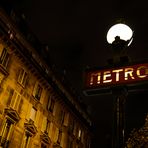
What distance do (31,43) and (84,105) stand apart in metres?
18.8

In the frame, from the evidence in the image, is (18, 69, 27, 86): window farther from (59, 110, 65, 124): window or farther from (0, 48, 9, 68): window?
(59, 110, 65, 124): window

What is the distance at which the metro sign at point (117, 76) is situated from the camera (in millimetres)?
4793

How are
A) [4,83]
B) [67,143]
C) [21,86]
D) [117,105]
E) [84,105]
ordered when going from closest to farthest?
[117,105] → [4,83] → [21,86] → [67,143] → [84,105]

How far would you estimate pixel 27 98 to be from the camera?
26484mm

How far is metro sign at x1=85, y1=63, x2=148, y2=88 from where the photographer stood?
4.79 m

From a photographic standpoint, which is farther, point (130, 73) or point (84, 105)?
point (84, 105)

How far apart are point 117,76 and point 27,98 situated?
22.3 metres

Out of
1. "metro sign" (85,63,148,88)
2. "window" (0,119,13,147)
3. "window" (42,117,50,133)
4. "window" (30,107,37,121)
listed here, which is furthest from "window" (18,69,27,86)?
"metro sign" (85,63,148,88)

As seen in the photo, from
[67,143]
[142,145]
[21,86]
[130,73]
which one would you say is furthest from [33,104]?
[130,73]

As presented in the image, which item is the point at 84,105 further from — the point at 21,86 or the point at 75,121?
the point at 21,86

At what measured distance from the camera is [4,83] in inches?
921

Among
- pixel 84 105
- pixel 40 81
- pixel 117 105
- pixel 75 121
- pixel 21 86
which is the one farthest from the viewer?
pixel 84 105

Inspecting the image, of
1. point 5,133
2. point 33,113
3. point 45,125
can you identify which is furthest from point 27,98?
point 45,125

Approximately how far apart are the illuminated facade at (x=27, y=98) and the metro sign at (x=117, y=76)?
1891 cm
